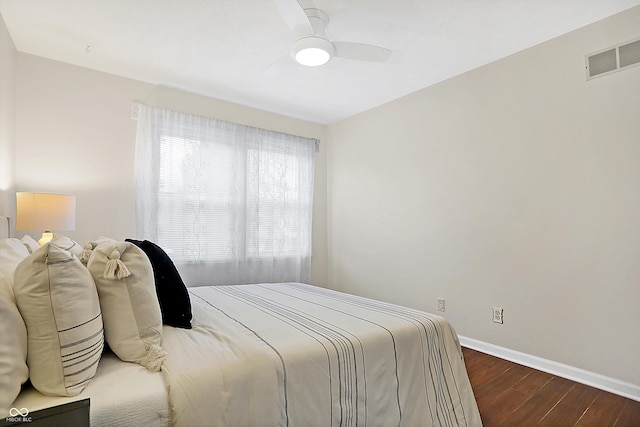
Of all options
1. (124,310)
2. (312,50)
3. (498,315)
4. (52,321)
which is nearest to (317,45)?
(312,50)

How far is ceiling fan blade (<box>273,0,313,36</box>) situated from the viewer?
1.78 m

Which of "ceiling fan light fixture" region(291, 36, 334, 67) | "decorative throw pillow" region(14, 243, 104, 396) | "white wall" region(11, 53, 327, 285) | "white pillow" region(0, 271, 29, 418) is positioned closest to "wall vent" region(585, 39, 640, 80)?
"ceiling fan light fixture" region(291, 36, 334, 67)

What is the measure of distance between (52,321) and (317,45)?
6.20ft

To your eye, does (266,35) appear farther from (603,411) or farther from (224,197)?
(603,411)

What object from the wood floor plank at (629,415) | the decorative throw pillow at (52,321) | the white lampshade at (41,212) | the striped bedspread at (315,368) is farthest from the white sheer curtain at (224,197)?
the wood floor plank at (629,415)

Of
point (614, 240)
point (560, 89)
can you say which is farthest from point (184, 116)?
point (614, 240)

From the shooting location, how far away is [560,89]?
2537 millimetres

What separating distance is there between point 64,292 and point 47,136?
A: 258 centimetres

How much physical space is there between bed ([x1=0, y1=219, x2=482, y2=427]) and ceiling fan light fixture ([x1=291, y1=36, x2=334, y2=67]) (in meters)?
1.56

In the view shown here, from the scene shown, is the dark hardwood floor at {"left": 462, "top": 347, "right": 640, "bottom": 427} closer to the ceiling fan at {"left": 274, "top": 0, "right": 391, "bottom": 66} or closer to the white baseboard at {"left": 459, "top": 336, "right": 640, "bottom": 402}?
the white baseboard at {"left": 459, "top": 336, "right": 640, "bottom": 402}

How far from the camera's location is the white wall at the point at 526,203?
2258 millimetres

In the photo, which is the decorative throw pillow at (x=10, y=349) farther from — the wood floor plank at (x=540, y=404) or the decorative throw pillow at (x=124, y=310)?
the wood floor plank at (x=540, y=404)

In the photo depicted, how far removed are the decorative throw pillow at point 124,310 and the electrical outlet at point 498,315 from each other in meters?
2.62

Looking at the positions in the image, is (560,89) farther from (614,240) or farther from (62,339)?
(62,339)
